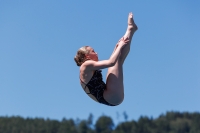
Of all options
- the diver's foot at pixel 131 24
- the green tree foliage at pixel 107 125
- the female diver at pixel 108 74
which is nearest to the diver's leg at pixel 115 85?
the female diver at pixel 108 74

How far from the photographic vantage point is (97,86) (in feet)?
51.8

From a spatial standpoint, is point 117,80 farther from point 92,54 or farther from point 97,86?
point 92,54

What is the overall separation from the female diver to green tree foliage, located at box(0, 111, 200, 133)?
12549cm

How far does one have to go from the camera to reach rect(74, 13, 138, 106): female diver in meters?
15.4

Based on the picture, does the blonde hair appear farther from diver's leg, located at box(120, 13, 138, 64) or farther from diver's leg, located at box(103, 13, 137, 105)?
diver's leg, located at box(120, 13, 138, 64)

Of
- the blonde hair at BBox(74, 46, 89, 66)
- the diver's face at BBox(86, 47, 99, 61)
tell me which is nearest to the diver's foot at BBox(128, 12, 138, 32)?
the diver's face at BBox(86, 47, 99, 61)

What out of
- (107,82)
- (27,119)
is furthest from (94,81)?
(27,119)

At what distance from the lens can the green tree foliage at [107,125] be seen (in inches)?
5620

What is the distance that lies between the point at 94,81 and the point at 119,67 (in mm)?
656

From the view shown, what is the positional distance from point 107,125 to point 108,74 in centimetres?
12789

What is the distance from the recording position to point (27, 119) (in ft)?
504

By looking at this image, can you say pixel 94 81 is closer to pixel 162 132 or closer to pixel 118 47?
pixel 118 47

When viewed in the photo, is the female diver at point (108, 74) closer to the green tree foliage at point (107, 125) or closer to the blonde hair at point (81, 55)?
the blonde hair at point (81, 55)

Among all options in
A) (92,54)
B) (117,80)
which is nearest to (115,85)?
(117,80)
